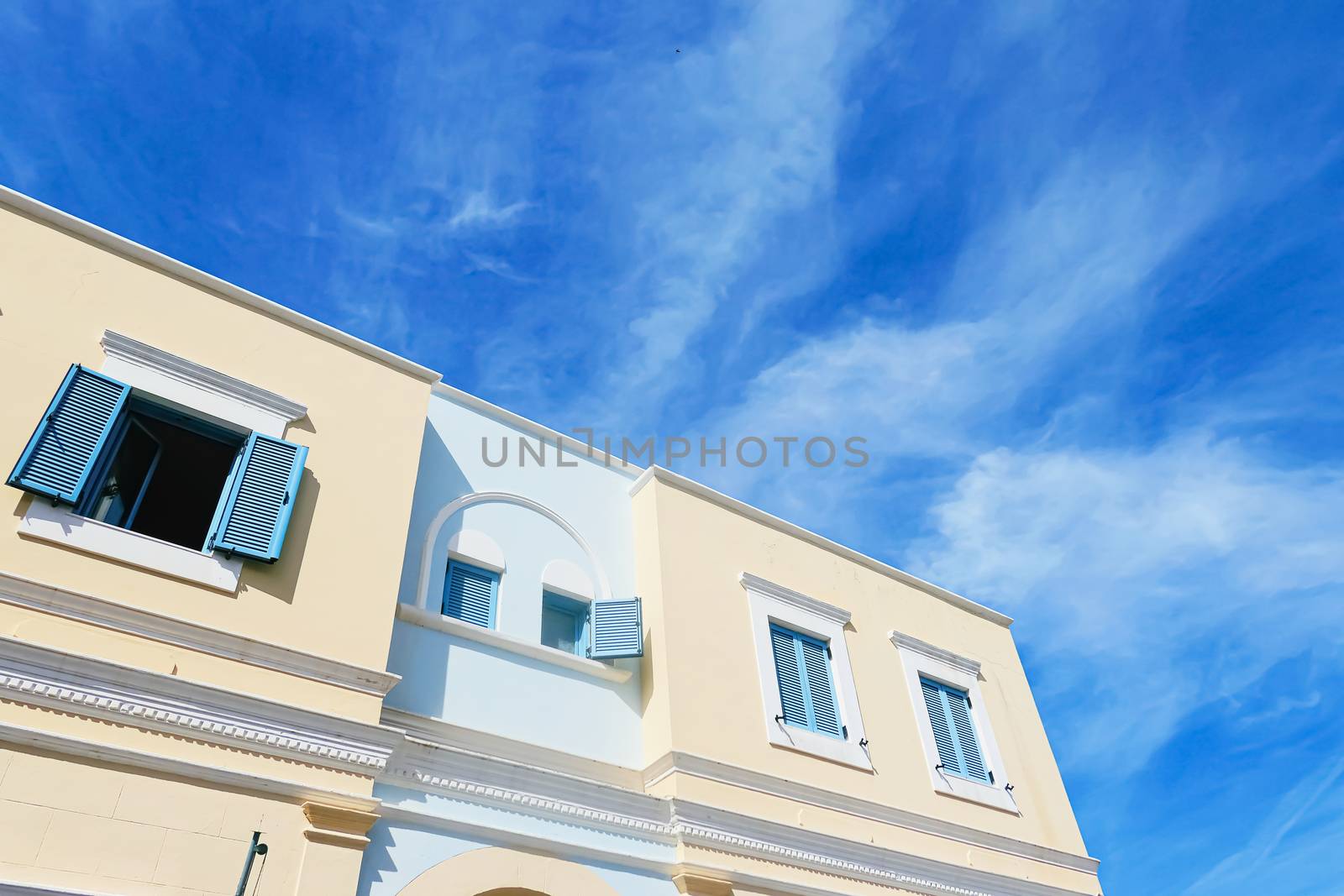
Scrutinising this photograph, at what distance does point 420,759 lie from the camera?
7559 millimetres

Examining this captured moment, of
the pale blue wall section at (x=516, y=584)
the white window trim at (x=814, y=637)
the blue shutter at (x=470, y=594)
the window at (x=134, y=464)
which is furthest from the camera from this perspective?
the white window trim at (x=814, y=637)

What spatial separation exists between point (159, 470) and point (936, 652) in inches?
376

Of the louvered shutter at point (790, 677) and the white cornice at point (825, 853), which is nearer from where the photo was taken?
the white cornice at point (825, 853)

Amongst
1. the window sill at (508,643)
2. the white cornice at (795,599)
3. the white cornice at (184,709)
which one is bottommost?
the white cornice at (184,709)

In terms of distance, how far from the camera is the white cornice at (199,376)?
7.79m

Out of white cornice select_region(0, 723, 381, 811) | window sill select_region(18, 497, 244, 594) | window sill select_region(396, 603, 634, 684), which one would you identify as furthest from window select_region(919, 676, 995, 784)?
window sill select_region(18, 497, 244, 594)

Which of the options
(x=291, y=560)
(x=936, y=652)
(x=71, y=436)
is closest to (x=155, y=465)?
(x=71, y=436)

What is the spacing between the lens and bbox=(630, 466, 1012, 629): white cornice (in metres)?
11.5

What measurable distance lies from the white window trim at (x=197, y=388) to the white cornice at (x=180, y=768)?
2904 millimetres

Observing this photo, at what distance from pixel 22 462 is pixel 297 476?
6.31ft

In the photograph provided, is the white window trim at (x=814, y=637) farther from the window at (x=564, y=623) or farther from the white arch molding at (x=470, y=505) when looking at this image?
the window at (x=564, y=623)

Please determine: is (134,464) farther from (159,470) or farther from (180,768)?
(180,768)

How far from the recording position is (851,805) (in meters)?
10.1

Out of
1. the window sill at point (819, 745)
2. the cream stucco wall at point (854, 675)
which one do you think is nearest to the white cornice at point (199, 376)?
the cream stucco wall at point (854, 675)
